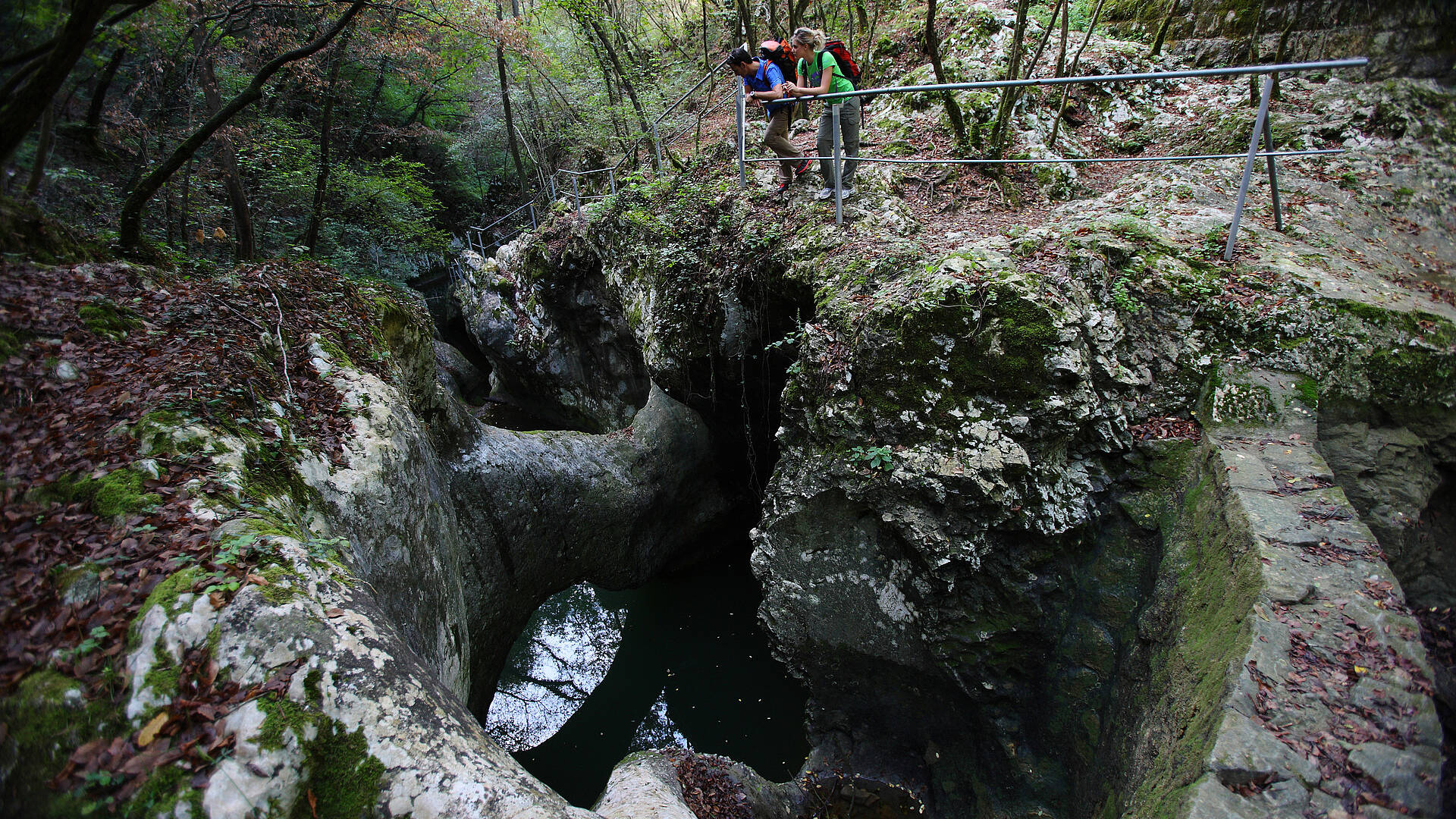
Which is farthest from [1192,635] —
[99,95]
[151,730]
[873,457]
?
[99,95]

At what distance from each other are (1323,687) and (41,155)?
873cm

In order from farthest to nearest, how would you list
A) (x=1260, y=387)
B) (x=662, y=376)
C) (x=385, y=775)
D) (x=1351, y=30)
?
(x=662, y=376), (x=1260, y=387), (x=1351, y=30), (x=385, y=775)

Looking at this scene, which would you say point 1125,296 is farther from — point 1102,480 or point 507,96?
point 507,96

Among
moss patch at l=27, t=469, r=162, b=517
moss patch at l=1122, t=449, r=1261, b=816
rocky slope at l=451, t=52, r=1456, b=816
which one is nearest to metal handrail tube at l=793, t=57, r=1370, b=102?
rocky slope at l=451, t=52, r=1456, b=816

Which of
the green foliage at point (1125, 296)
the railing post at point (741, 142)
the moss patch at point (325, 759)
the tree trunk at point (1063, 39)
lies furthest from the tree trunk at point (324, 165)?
the green foliage at point (1125, 296)

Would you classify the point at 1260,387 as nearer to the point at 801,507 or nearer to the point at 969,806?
the point at 801,507

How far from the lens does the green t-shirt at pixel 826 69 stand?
591 centimetres

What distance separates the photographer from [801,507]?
5633mm

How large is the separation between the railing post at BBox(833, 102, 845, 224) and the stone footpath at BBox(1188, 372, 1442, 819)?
13.5 feet

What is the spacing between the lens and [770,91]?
6.11 metres

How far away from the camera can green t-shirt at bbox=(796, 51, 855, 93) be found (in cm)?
591

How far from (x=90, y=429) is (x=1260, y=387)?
7.48 m

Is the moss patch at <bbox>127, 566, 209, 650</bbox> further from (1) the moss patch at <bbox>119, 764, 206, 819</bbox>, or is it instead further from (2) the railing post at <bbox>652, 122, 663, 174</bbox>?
(2) the railing post at <bbox>652, 122, 663, 174</bbox>

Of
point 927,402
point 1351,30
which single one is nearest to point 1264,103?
point 1351,30
